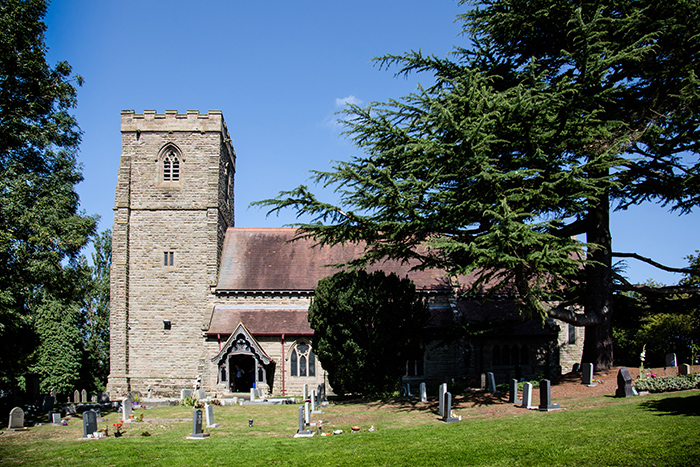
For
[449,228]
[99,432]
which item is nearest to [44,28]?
[99,432]

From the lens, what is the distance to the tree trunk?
749 inches

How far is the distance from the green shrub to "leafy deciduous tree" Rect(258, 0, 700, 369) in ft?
8.95

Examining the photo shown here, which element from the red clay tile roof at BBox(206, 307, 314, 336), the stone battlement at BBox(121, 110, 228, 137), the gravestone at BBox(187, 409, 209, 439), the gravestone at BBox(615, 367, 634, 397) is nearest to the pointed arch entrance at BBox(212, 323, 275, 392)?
the red clay tile roof at BBox(206, 307, 314, 336)

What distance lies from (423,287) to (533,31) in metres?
14.6

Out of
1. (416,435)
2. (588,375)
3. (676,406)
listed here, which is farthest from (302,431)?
(588,375)

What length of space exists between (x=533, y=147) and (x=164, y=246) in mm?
21297

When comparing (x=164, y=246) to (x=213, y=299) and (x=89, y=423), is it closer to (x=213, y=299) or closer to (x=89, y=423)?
(x=213, y=299)

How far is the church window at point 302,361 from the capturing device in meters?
27.0

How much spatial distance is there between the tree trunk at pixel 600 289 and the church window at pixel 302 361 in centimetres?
1330

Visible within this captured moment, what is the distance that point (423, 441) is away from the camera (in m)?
12.2

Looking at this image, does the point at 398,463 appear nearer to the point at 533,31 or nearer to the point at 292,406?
the point at 292,406

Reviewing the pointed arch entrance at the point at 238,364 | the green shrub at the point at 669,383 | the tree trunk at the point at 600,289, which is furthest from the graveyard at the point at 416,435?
the pointed arch entrance at the point at 238,364

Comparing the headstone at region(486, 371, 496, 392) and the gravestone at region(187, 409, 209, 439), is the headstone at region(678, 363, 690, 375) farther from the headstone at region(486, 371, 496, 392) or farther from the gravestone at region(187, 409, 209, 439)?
the gravestone at region(187, 409, 209, 439)

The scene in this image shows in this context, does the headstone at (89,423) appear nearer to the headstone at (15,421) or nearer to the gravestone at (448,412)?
the headstone at (15,421)
